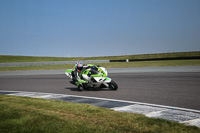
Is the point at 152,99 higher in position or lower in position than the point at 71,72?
lower

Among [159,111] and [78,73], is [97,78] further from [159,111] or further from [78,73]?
[159,111]

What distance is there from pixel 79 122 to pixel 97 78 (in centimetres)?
529

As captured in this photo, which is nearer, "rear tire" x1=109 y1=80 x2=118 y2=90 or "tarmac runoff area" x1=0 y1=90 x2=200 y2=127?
"tarmac runoff area" x1=0 y1=90 x2=200 y2=127

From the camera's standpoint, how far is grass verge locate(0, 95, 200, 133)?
4.48m

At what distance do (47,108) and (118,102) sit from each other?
2.53 meters

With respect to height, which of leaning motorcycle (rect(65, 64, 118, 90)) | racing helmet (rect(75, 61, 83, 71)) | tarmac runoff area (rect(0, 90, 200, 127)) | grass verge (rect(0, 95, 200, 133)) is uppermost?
racing helmet (rect(75, 61, 83, 71))

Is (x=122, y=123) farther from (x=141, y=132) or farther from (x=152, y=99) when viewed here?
(x=152, y=99)

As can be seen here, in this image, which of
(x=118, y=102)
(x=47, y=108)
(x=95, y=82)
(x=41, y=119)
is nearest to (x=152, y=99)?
(x=118, y=102)

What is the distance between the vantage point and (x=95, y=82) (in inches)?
410

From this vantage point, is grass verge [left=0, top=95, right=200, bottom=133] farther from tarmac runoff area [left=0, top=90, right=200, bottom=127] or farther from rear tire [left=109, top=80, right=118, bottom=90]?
rear tire [left=109, top=80, right=118, bottom=90]

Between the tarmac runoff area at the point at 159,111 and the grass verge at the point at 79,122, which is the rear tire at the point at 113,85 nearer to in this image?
the tarmac runoff area at the point at 159,111

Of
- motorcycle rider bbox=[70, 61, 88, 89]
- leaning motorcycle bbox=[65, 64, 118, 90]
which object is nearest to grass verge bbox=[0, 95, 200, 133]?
leaning motorcycle bbox=[65, 64, 118, 90]

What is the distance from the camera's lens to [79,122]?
16.3ft

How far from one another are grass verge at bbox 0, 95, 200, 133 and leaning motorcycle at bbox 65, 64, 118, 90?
13.3ft
